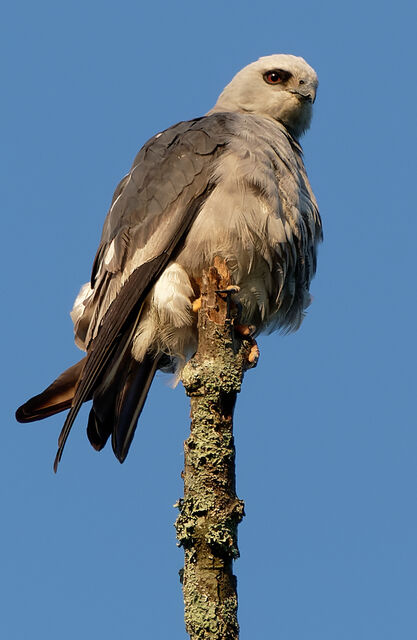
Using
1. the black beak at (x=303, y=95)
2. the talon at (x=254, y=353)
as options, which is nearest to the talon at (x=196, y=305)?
the talon at (x=254, y=353)

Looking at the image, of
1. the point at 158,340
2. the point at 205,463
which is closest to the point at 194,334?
the point at 158,340

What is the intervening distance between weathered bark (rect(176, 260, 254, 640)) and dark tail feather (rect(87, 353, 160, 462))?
113 centimetres

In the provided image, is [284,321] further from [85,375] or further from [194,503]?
[194,503]

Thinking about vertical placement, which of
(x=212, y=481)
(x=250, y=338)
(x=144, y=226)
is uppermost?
(x=144, y=226)

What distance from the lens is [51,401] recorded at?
5414 millimetres

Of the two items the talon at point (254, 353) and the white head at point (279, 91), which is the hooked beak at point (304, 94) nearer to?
the white head at point (279, 91)

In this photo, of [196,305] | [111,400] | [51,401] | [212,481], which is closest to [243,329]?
[196,305]

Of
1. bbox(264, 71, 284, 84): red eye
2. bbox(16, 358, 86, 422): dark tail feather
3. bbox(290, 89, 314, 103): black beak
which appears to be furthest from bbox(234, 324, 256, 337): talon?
bbox(264, 71, 284, 84): red eye

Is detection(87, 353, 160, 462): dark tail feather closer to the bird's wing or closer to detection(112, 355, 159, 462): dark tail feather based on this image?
detection(112, 355, 159, 462): dark tail feather

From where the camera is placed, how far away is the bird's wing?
17.1ft

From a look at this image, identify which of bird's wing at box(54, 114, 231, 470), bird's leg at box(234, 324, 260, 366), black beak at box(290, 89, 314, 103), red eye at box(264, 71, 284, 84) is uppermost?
red eye at box(264, 71, 284, 84)

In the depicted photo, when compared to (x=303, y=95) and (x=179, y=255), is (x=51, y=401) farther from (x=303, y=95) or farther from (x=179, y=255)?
(x=303, y=95)

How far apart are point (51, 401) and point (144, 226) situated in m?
1.19

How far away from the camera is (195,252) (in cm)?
516
